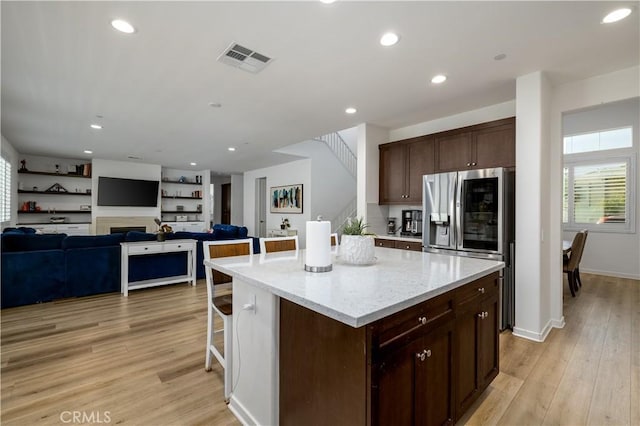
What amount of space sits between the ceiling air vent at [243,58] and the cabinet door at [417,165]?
8.15 feet

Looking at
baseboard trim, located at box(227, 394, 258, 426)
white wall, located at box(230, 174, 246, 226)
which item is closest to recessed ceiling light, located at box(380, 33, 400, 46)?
baseboard trim, located at box(227, 394, 258, 426)

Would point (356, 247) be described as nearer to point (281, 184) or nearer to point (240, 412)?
point (240, 412)

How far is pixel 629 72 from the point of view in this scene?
2791 mm

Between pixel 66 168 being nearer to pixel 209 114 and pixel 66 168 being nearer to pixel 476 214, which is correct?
pixel 209 114

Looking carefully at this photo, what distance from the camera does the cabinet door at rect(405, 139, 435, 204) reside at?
4.05 metres

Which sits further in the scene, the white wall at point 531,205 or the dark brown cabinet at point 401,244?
the dark brown cabinet at point 401,244

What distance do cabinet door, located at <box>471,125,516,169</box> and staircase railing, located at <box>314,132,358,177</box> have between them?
4.70 m

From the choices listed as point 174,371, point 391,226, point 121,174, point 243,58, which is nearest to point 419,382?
point 174,371

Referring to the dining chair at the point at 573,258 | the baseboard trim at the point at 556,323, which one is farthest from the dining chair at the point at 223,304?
the dining chair at the point at 573,258

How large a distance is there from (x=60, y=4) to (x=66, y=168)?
7.91m

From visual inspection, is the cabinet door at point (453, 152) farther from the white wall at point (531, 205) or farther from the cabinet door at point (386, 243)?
the cabinet door at point (386, 243)

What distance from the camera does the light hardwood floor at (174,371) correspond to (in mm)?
1836

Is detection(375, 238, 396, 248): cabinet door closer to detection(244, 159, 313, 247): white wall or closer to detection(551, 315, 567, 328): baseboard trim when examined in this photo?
detection(551, 315, 567, 328): baseboard trim

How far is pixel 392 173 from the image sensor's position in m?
4.52
